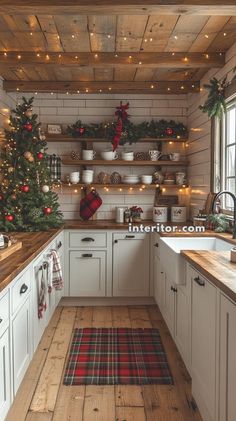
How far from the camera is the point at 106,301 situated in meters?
4.79

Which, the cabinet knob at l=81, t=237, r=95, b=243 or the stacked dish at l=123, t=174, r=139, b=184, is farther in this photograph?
the stacked dish at l=123, t=174, r=139, b=184

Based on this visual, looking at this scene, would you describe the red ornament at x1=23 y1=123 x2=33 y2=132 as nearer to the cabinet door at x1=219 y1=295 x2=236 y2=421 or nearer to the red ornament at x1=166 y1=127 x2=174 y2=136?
the red ornament at x1=166 y1=127 x2=174 y2=136

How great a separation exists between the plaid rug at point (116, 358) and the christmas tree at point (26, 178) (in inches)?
49.1

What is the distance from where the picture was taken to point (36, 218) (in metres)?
4.25

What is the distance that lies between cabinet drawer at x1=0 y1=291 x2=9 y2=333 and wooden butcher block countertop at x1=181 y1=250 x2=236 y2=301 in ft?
3.41

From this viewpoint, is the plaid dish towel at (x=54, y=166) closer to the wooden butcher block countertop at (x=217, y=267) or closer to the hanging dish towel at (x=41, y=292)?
the hanging dish towel at (x=41, y=292)

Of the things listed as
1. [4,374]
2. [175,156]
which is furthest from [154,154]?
[4,374]

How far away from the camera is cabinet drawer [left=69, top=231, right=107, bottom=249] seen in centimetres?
463

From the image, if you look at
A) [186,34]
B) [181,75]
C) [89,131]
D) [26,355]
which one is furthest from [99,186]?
[26,355]

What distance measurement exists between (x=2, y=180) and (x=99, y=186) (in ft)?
3.94

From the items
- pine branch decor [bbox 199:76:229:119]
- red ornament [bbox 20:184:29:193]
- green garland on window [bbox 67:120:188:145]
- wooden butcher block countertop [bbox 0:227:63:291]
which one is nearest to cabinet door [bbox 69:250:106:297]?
wooden butcher block countertop [bbox 0:227:63:291]

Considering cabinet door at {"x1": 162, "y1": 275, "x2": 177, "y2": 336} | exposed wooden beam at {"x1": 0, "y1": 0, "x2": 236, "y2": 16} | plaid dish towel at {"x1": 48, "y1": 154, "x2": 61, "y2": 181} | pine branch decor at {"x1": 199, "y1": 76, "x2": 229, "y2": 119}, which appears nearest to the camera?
exposed wooden beam at {"x1": 0, "y1": 0, "x2": 236, "y2": 16}

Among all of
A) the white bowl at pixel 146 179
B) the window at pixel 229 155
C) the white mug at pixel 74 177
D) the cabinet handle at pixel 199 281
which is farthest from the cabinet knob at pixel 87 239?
the cabinet handle at pixel 199 281

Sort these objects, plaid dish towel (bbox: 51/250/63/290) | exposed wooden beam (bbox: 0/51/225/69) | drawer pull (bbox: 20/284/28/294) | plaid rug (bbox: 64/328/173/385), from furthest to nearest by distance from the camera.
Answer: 1. exposed wooden beam (bbox: 0/51/225/69)
2. plaid dish towel (bbox: 51/250/63/290)
3. plaid rug (bbox: 64/328/173/385)
4. drawer pull (bbox: 20/284/28/294)
